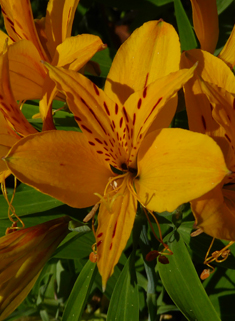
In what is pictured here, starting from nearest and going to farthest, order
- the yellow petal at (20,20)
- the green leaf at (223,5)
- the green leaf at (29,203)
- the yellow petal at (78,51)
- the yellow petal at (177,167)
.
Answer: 1. the yellow petal at (177,167)
2. the yellow petal at (78,51)
3. the yellow petal at (20,20)
4. the green leaf at (29,203)
5. the green leaf at (223,5)

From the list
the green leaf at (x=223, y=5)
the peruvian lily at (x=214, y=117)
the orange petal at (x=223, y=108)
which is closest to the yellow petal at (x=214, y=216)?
the peruvian lily at (x=214, y=117)

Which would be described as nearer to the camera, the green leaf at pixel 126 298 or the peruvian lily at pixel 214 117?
the peruvian lily at pixel 214 117

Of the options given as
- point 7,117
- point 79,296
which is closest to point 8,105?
point 7,117

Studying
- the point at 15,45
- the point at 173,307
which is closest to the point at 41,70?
the point at 15,45

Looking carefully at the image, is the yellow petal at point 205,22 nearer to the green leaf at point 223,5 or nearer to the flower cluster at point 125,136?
the flower cluster at point 125,136

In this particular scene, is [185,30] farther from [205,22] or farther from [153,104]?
[153,104]

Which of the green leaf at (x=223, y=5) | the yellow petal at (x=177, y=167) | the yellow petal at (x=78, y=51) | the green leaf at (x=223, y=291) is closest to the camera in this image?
the yellow petal at (x=177, y=167)

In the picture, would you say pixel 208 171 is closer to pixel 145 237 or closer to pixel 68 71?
pixel 68 71
